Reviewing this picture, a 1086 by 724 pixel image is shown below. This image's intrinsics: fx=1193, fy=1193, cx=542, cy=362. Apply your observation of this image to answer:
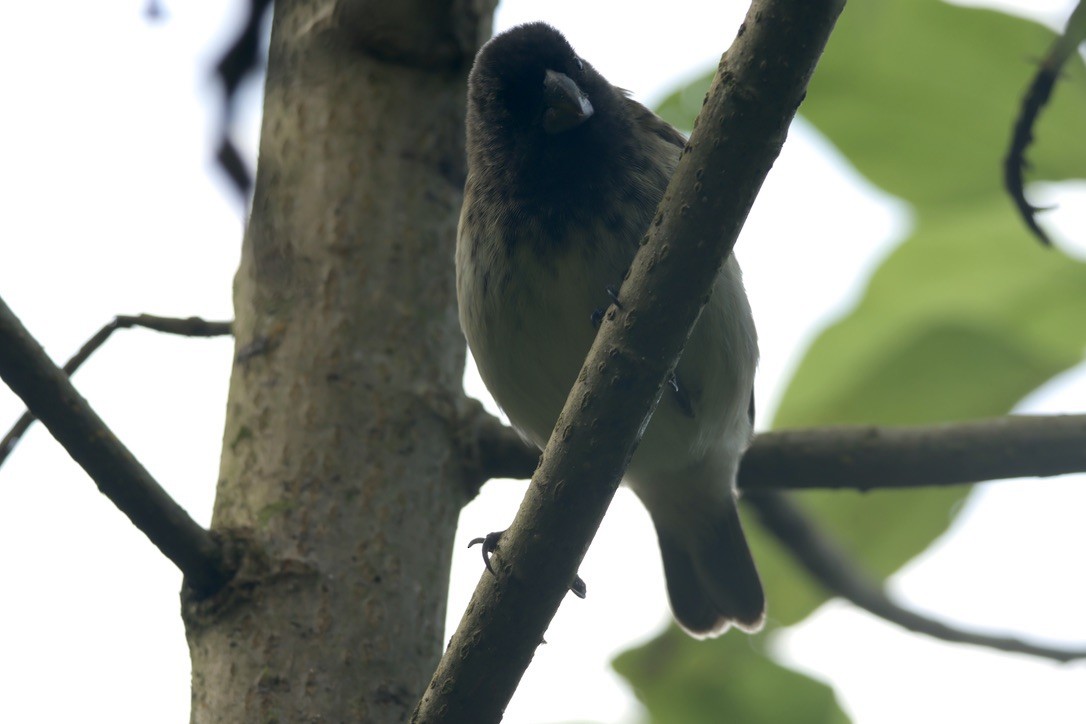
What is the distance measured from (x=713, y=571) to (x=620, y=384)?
241 centimetres

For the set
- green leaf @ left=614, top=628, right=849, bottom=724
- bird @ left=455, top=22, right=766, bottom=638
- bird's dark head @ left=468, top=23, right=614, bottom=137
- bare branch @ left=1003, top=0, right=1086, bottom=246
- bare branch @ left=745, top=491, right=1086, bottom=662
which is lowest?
green leaf @ left=614, top=628, right=849, bottom=724

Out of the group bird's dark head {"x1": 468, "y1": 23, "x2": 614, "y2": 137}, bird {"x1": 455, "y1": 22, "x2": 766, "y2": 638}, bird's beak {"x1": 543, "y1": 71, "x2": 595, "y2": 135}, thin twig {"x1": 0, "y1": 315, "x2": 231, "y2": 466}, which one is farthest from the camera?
bird's dark head {"x1": 468, "y1": 23, "x2": 614, "y2": 137}

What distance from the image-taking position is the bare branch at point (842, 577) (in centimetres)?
316

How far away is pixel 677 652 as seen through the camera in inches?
115

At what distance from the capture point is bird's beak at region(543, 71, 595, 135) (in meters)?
3.24

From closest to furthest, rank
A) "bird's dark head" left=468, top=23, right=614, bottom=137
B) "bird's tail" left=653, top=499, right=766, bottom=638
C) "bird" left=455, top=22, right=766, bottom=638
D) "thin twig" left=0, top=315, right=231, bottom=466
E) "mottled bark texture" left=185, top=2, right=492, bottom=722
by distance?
"thin twig" left=0, top=315, right=231, bottom=466
"mottled bark texture" left=185, top=2, right=492, bottom=722
"bird" left=455, top=22, right=766, bottom=638
"bird's dark head" left=468, top=23, right=614, bottom=137
"bird's tail" left=653, top=499, right=766, bottom=638

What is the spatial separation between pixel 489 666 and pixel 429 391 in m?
1.12

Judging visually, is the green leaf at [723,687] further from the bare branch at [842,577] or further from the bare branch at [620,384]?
the bare branch at [620,384]

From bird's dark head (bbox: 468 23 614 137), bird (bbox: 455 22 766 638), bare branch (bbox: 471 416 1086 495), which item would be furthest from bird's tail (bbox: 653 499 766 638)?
bird's dark head (bbox: 468 23 614 137)

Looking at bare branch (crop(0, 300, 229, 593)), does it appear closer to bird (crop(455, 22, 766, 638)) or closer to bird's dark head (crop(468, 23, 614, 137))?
bird (crop(455, 22, 766, 638))

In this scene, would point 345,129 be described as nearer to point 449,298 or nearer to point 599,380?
point 449,298

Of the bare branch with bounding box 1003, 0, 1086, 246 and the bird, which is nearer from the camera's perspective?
the bare branch with bounding box 1003, 0, 1086, 246

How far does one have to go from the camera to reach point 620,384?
78.3 inches

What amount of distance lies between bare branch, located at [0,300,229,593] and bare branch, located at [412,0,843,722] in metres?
0.69
